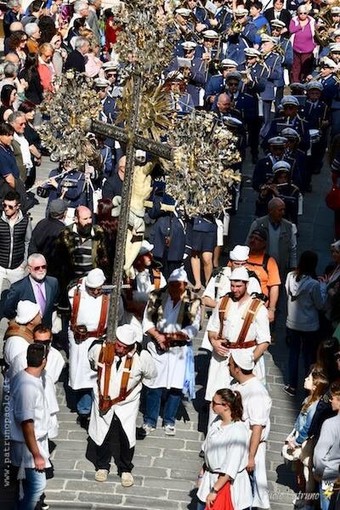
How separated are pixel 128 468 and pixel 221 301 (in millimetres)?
1705

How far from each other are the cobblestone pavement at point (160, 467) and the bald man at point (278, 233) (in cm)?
122

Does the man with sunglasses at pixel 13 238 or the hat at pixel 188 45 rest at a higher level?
the hat at pixel 188 45

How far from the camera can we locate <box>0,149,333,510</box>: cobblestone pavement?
497 inches

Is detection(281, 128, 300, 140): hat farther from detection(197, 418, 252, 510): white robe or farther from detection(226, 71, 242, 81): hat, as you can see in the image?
detection(197, 418, 252, 510): white robe

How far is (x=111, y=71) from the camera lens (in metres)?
21.4

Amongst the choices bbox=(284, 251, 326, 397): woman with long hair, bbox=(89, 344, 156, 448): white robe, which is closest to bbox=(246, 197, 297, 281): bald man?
bbox=(284, 251, 326, 397): woman with long hair

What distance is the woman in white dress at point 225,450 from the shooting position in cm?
1120

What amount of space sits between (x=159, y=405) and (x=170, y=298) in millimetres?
995

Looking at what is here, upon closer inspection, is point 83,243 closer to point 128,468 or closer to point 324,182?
point 128,468

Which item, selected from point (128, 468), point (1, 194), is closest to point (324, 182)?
point (1, 194)

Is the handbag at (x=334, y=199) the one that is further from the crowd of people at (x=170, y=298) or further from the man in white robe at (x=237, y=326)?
the man in white robe at (x=237, y=326)

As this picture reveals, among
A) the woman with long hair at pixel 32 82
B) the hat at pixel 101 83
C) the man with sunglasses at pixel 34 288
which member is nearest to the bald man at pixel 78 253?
the man with sunglasses at pixel 34 288

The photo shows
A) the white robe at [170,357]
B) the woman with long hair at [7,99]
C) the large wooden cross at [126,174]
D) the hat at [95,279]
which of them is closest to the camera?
the large wooden cross at [126,174]

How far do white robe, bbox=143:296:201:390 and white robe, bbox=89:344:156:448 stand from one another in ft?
2.56
